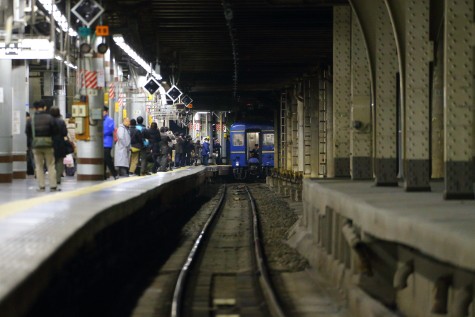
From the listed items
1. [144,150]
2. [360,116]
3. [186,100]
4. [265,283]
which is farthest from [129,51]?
[265,283]

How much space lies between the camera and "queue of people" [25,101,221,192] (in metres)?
15.5

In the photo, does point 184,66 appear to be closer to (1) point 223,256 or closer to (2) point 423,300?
(1) point 223,256

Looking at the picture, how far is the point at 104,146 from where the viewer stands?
73.0ft

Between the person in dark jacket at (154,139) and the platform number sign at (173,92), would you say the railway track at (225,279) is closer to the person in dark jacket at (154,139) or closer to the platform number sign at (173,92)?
the person in dark jacket at (154,139)

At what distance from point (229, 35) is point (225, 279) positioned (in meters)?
13.3

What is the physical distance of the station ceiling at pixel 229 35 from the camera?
2009 cm

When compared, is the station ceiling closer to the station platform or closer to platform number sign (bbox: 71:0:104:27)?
platform number sign (bbox: 71:0:104:27)

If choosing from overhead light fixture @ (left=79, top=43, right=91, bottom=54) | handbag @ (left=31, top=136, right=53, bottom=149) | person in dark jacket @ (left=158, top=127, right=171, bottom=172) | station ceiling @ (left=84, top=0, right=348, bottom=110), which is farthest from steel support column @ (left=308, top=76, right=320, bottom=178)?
handbag @ (left=31, top=136, right=53, bottom=149)

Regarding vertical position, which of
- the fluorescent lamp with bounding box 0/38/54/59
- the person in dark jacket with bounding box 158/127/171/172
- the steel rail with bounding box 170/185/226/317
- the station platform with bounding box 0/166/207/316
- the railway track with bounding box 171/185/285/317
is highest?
the fluorescent lamp with bounding box 0/38/54/59

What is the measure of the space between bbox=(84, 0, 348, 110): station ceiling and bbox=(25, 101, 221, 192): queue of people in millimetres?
2449

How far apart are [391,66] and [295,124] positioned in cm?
2334

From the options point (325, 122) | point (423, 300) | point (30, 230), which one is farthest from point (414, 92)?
point (325, 122)

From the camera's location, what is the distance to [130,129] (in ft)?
76.5

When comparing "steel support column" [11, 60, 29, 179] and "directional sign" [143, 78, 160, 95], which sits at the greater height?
"directional sign" [143, 78, 160, 95]
